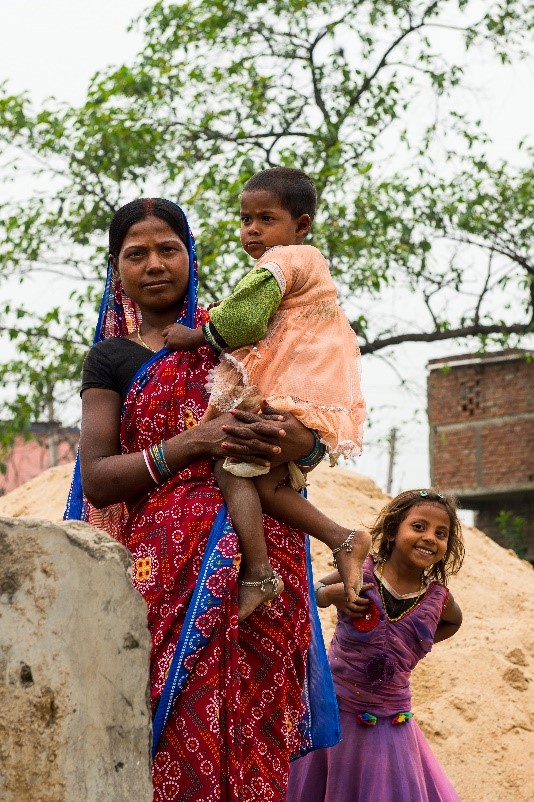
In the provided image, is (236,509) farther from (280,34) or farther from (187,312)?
(280,34)

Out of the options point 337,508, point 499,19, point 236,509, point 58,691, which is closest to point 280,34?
point 499,19

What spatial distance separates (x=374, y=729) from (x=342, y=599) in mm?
497

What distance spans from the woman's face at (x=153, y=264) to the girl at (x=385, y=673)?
1.33 m

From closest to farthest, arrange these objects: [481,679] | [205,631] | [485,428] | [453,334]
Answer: [205,631]
[481,679]
[453,334]
[485,428]

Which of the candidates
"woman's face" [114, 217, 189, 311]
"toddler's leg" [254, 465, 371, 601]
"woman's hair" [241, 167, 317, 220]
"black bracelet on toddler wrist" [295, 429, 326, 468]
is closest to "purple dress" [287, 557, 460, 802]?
"toddler's leg" [254, 465, 371, 601]

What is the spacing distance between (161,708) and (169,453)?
1.98 ft

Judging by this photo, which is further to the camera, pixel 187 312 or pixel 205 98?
pixel 205 98

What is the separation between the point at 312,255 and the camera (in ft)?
10.8

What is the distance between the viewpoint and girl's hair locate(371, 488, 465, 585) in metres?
4.55

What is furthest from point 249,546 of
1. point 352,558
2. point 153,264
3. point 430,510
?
point 430,510

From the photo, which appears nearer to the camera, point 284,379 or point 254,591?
point 254,591

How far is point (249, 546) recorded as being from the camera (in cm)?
301

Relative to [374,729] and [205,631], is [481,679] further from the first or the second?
[205,631]

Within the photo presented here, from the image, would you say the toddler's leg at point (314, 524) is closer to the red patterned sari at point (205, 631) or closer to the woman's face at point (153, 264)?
the red patterned sari at point (205, 631)
